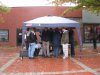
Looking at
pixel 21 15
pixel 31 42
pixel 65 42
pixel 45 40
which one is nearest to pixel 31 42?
pixel 31 42

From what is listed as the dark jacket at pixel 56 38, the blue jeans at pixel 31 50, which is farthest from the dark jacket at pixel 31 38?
the dark jacket at pixel 56 38

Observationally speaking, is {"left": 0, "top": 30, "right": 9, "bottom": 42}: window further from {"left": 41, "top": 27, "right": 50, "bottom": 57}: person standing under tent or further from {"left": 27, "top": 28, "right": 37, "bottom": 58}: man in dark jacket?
{"left": 27, "top": 28, "right": 37, "bottom": 58}: man in dark jacket

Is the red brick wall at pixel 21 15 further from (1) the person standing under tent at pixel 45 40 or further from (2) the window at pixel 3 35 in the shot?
(1) the person standing under tent at pixel 45 40

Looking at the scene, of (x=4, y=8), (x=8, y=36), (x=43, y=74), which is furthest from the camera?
(x=8, y=36)

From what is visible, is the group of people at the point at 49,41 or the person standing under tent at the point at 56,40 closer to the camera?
the group of people at the point at 49,41

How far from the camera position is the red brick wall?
35.7m

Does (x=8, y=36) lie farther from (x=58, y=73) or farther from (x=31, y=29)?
(x=58, y=73)

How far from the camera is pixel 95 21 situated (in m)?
35.9

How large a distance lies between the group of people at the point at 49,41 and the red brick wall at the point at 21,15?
13.7 m

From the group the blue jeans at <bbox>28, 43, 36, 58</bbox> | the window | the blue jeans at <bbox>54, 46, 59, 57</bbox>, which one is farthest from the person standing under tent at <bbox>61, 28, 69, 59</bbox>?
the window

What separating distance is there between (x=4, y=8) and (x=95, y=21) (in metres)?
11.1

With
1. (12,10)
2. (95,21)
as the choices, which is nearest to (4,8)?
(12,10)

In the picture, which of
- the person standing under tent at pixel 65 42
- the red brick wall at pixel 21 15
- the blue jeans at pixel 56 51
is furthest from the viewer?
the red brick wall at pixel 21 15

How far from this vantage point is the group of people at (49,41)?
20531 millimetres
